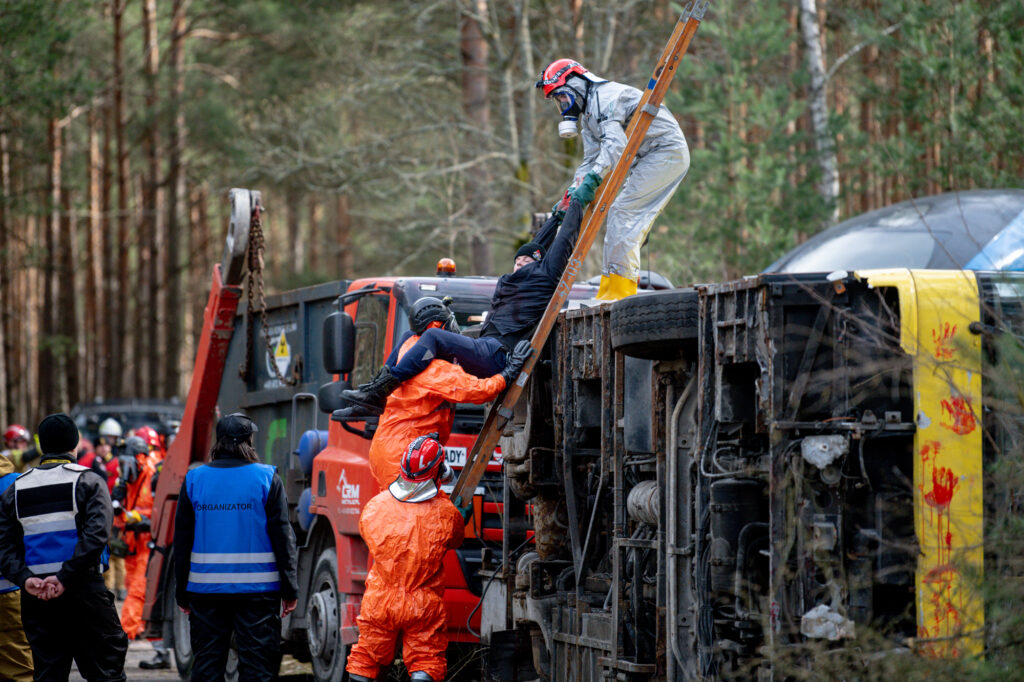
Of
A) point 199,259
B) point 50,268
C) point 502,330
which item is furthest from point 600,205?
point 199,259

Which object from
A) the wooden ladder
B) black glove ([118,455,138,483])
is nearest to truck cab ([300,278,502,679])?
the wooden ladder

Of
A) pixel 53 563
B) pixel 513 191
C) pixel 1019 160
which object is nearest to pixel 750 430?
pixel 53 563

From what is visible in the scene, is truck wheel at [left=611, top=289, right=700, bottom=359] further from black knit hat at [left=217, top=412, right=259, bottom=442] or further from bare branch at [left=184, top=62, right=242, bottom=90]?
bare branch at [left=184, top=62, right=242, bottom=90]

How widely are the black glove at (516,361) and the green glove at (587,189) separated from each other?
91 centimetres

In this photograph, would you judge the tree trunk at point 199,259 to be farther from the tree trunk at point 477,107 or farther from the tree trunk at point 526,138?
the tree trunk at point 526,138

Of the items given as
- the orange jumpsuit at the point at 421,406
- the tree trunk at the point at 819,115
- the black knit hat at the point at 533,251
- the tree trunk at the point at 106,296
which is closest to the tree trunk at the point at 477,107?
the tree trunk at the point at 819,115

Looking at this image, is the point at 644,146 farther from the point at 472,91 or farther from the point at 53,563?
the point at 472,91

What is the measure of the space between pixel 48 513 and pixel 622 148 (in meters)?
3.86

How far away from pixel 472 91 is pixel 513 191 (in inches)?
77.8

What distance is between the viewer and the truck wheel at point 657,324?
6.21 metres

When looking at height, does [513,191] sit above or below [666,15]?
below

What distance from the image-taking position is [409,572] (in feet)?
24.8

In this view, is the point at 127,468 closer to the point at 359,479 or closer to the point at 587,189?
the point at 359,479

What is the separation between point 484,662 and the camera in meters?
7.84
